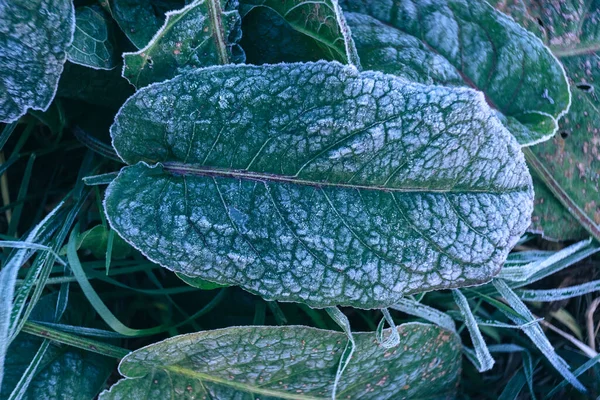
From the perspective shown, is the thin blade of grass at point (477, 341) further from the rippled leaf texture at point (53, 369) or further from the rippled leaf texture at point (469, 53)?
the rippled leaf texture at point (53, 369)

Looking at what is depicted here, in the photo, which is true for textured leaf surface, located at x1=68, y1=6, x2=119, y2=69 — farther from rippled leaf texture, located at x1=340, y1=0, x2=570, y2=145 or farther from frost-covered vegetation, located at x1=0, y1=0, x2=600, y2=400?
rippled leaf texture, located at x1=340, y1=0, x2=570, y2=145

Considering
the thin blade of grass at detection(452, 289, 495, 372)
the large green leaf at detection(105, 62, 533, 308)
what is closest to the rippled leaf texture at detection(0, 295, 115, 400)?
the large green leaf at detection(105, 62, 533, 308)

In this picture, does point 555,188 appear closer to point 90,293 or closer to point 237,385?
point 237,385

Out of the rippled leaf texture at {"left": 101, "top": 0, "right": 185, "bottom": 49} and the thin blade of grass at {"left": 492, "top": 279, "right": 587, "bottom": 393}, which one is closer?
the rippled leaf texture at {"left": 101, "top": 0, "right": 185, "bottom": 49}

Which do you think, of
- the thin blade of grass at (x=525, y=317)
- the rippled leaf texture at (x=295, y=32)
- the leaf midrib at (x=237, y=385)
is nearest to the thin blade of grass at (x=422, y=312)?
the thin blade of grass at (x=525, y=317)

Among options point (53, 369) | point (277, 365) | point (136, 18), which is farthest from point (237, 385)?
point (136, 18)

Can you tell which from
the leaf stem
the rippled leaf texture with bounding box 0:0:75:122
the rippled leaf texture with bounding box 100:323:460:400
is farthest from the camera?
the leaf stem

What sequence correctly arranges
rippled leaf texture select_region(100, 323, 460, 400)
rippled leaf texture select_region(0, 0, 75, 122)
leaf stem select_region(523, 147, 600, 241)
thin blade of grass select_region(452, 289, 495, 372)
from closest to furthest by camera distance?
rippled leaf texture select_region(0, 0, 75, 122)
rippled leaf texture select_region(100, 323, 460, 400)
thin blade of grass select_region(452, 289, 495, 372)
leaf stem select_region(523, 147, 600, 241)
